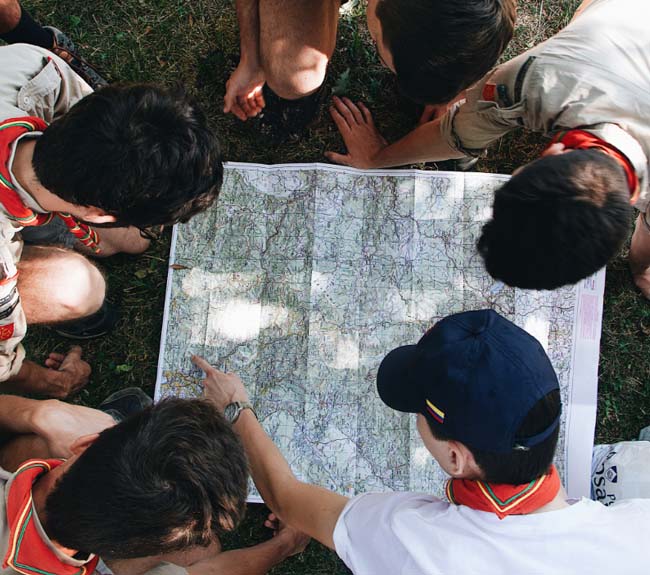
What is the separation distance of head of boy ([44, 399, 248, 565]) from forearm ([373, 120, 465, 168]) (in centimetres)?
127

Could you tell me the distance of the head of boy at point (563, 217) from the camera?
1347 millimetres

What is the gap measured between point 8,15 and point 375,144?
1412 mm

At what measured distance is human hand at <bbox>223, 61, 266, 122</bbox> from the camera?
2.20 m

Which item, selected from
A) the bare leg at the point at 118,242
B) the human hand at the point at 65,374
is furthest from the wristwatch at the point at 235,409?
the bare leg at the point at 118,242

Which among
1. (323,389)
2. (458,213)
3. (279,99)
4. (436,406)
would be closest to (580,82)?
(458,213)

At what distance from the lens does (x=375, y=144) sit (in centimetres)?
229

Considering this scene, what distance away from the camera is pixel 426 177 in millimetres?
2230

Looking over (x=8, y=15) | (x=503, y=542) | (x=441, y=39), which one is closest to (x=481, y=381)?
(x=503, y=542)

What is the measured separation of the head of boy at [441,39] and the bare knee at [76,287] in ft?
3.89

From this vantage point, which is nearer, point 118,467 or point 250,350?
point 118,467

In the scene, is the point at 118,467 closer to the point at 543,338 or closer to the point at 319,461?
the point at 319,461

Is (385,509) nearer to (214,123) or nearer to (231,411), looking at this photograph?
(231,411)

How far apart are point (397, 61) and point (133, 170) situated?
0.76m

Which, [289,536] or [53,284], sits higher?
[53,284]
